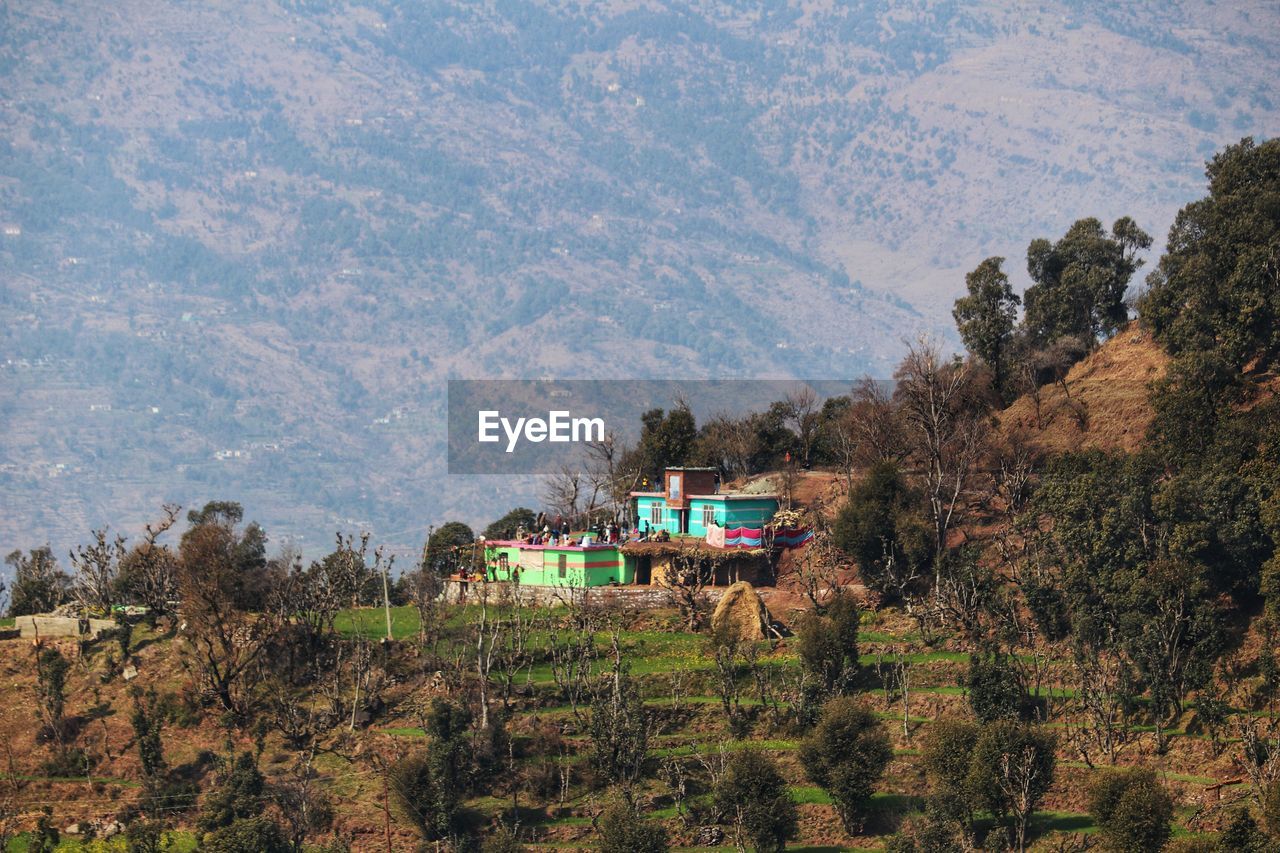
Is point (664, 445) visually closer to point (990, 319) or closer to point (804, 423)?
point (804, 423)

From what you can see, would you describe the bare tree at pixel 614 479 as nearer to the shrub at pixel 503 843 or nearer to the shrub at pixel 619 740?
the shrub at pixel 619 740

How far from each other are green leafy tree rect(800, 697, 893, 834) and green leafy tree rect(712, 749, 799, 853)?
1585mm

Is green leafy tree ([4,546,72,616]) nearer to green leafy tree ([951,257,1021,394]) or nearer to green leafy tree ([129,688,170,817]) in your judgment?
green leafy tree ([129,688,170,817])

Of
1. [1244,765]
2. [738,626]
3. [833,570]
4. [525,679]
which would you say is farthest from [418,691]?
[1244,765]

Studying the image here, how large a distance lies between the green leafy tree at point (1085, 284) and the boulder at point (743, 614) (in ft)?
104

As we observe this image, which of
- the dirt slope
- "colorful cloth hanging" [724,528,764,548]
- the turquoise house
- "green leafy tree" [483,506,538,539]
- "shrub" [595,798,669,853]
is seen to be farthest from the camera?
"green leafy tree" [483,506,538,539]

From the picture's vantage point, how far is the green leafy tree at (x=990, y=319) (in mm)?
96125

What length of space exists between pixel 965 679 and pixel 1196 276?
2636 cm

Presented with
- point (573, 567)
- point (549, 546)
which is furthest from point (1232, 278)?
point (549, 546)

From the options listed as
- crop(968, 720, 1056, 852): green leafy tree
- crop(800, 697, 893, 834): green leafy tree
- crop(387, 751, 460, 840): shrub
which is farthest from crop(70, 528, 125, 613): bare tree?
crop(968, 720, 1056, 852): green leafy tree

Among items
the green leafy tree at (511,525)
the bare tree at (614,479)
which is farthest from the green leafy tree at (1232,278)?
the green leafy tree at (511,525)

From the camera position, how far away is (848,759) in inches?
2335

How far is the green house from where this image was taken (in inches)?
3255

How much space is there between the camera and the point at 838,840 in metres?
59.3
